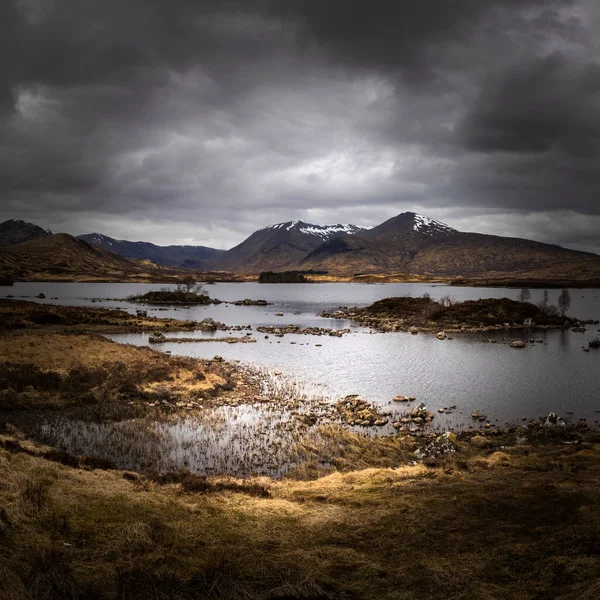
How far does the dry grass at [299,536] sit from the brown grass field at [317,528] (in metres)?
0.04

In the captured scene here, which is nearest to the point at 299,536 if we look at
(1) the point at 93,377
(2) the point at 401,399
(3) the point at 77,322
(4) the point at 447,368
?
(2) the point at 401,399

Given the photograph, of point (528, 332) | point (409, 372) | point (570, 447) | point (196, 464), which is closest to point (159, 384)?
point (196, 464)

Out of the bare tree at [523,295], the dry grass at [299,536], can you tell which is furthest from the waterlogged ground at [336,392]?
the bare tree at [523,295]

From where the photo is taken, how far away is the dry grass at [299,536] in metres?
8.53

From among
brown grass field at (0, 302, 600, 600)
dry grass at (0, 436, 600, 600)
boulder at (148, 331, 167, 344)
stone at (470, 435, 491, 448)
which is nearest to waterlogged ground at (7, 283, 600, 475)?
boulder at (148, 331, 167, 344)

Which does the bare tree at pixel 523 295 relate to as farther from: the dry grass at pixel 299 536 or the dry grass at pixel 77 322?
the dry grass at pixel 299 536

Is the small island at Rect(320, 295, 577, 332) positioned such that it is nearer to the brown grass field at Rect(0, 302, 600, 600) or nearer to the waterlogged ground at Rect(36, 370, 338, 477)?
the waterlogged ground at Rect(36, 370, 338, 477)

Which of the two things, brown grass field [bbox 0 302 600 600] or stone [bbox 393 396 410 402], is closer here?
brown grass field [bbox 0 302 600 600]

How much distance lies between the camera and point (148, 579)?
8.66 metres

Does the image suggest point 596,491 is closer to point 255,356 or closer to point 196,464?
point 196,464

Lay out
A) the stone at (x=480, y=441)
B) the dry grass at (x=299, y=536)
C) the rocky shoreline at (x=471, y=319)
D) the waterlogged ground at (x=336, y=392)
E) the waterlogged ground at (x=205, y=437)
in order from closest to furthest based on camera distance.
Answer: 1. the dry grass at (x=299, y=536)
2. the waterlogged ground at (x=205, y=437)
3. the waterlogged ground at (x=336, y=392)
4. the stone at (x=480, y=441)
5. the rocky shoreline at (x=471, y=319)

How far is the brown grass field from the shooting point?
8562 millimetres

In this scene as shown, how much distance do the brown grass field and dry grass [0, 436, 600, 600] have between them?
1.6 inches

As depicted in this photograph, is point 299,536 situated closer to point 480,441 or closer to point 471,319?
point 480,441
